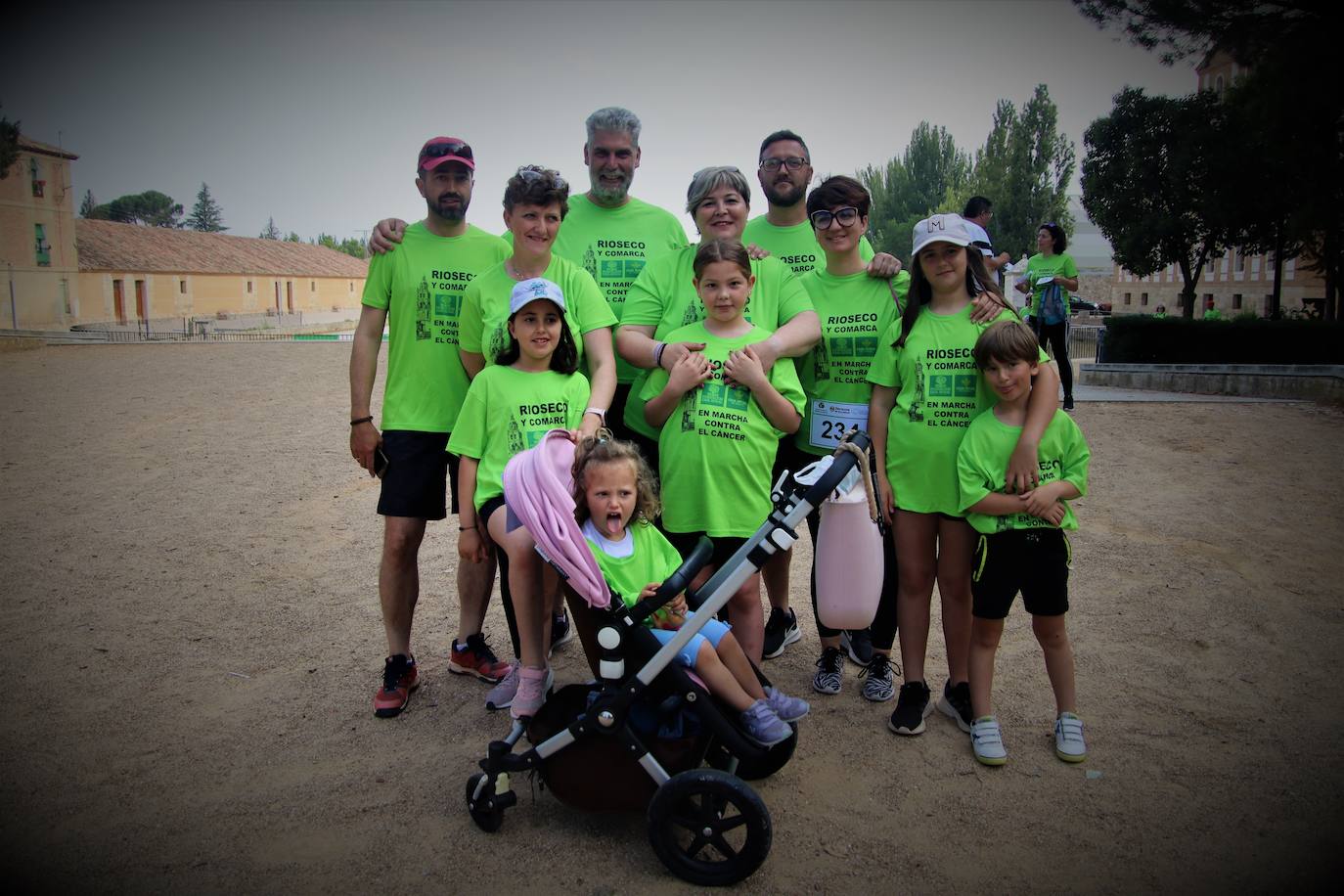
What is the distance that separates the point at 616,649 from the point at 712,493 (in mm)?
826

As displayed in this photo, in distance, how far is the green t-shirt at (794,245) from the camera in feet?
14.1

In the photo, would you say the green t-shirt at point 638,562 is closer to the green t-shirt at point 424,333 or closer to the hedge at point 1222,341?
the green t-shirt at point 424,333

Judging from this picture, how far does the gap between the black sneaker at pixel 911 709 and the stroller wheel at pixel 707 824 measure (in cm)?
118

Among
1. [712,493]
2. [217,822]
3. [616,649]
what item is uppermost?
[712,493]

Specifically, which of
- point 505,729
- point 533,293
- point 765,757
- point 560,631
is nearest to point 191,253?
point 560,631

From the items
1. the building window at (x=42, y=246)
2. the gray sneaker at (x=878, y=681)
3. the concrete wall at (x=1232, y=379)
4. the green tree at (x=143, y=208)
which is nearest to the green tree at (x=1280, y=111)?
the concrete wall at (x=1232, y=379)

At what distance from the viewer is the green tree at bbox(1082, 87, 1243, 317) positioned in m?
17.3

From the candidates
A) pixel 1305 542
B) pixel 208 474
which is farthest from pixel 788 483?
pixel 208 474

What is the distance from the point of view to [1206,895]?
8.80ft

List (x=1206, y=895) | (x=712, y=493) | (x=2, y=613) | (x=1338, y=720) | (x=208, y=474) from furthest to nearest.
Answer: (x=208, y=474), (x=2, y=613), (x=1338, y=720), (x=712, y=493), (x=1206, y=895)

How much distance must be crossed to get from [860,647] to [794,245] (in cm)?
210

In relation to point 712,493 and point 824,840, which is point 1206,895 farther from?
point 712,493

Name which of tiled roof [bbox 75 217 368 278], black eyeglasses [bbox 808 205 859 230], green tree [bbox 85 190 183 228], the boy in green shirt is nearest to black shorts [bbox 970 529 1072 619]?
the boy in green shirt

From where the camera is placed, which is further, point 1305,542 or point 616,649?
point 1305,542
